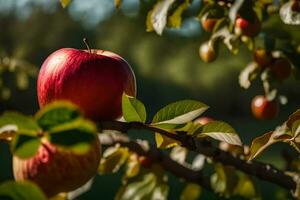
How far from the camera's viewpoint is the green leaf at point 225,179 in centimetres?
156

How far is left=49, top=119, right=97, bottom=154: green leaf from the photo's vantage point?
1.51ft

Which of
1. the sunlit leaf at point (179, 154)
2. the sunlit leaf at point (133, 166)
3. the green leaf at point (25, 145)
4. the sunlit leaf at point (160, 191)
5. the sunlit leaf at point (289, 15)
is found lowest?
the sunlit leaf at point (160, 191)

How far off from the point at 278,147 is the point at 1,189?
12262mm

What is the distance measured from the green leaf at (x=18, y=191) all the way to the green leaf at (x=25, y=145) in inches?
1.3

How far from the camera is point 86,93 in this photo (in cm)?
76

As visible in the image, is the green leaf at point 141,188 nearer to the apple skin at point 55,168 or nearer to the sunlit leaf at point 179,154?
the sunlit leaf at point 179,154

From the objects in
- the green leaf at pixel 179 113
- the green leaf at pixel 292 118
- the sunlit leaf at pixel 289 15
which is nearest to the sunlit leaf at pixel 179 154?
the sunlit leaf at pixel 289 15

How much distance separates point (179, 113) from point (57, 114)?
0.25 metres

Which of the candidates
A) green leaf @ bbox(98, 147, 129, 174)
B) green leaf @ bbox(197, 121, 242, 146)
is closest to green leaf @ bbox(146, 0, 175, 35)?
green leaf @ bbox(98, 147, 129, 174)

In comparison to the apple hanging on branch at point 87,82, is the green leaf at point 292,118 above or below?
below

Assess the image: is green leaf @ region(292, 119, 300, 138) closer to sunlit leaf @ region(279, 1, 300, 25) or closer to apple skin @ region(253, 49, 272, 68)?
sunlit leaf @ region(279, 1, 300, 25)

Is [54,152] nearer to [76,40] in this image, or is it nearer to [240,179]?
[240,179]

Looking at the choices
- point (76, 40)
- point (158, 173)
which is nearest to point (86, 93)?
point (158, 173)

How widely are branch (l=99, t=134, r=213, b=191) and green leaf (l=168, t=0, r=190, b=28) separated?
0.25m
